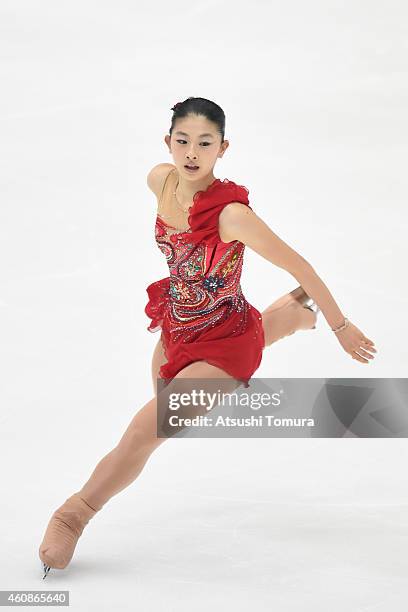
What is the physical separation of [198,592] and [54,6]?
19.3ft

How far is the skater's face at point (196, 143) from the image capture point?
11.9 feet

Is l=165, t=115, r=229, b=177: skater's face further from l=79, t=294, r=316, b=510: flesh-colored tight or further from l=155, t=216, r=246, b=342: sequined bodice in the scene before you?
l=79, t=294, r=316, b=510: flesh-colored tight

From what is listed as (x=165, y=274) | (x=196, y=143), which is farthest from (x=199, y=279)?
(x=165, y=274)

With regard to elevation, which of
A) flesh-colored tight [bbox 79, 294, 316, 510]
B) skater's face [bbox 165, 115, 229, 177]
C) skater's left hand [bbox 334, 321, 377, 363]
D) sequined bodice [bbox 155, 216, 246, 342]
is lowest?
flesh-colored tight [bbox 79, 294, 316, 510]

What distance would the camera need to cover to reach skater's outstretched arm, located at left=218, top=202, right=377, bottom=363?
351 cm

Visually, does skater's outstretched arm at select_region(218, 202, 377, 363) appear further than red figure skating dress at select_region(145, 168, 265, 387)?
A: No

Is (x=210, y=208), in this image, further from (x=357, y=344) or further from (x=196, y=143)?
(x=357, y=344)

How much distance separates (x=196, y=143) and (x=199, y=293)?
1.80ft

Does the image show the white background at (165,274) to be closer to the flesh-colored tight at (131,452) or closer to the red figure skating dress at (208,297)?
the flesh-colored tight at (131,452)

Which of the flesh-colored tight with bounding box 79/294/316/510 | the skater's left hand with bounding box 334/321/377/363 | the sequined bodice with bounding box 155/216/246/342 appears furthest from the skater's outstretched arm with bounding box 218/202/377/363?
the flesh-colored tight with bounding box 79/294/316/510

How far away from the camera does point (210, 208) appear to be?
3570mm

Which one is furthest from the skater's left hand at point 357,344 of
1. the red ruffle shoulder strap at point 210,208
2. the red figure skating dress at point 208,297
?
the red ruffle shoulder strap at point 210,208

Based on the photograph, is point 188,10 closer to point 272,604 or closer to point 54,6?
point 54,6

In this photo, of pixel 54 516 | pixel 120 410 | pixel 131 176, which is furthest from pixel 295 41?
pixel 54 516
